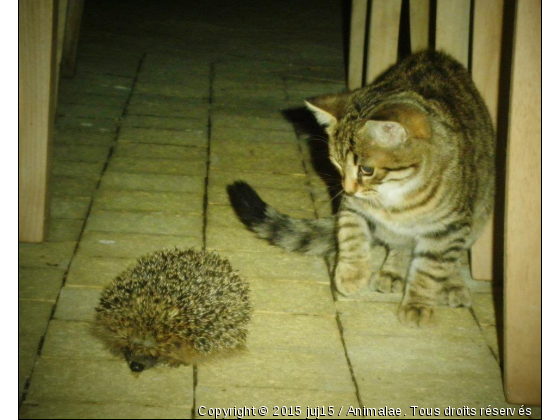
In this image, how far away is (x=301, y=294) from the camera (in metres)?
2.88

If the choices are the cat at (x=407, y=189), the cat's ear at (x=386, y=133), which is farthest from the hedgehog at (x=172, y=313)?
the cat's ear at (x=386, y=133)

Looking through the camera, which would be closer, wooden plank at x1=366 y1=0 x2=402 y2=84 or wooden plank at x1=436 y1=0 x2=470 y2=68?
wooden plank at x1=436 y1=0 x2=470 y2=68

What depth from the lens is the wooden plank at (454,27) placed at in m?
3.26

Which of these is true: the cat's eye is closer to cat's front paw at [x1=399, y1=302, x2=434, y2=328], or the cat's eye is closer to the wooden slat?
cat's front paw at [x1=399, y1=302, x2=434, y2=328]

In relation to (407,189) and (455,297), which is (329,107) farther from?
(455,297)

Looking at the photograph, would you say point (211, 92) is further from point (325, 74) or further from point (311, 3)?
point (311, 3)

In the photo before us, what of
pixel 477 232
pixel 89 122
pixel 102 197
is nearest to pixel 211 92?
pixel 89 122

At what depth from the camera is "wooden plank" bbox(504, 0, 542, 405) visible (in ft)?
7.01

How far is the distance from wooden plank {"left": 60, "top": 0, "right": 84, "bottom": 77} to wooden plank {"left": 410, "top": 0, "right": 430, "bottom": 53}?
2371 mm

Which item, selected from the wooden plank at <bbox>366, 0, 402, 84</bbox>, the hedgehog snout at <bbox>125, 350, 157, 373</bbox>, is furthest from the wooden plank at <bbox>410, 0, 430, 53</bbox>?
the hedgehog snout at <bbox>125, 350, 157, 373</bbox>

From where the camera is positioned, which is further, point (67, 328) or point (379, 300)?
point (379, 300)

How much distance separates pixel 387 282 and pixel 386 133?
703 mm

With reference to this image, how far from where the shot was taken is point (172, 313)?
92.0 inches
